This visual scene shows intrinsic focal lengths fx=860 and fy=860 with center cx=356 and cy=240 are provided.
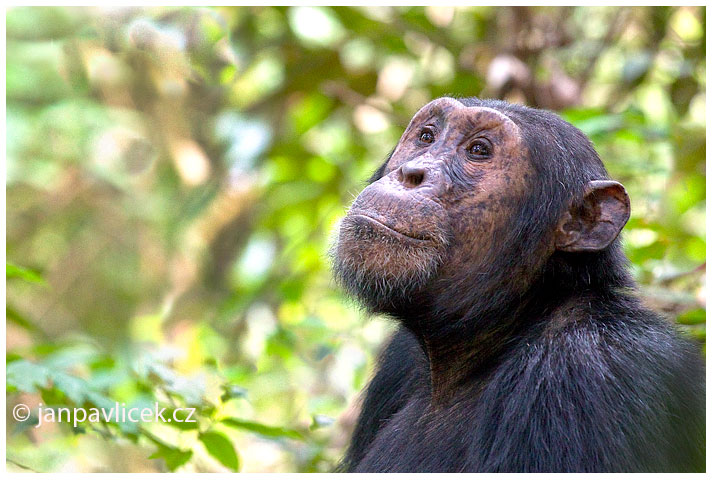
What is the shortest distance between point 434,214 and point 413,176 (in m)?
0.19

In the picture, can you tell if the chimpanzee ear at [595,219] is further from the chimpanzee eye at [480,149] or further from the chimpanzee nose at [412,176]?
the chimpanzee nose at [412,176]

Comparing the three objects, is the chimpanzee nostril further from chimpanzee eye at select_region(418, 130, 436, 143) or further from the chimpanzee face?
chimpanzee eye at select_region(418, 130, 436, 143)

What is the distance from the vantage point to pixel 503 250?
3.39 metres

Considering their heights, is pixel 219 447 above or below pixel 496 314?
below

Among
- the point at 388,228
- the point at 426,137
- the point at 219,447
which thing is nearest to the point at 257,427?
the point at 219,447

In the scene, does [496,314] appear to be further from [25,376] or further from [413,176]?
[25,376]

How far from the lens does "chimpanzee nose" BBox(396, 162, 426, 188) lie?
3434mm

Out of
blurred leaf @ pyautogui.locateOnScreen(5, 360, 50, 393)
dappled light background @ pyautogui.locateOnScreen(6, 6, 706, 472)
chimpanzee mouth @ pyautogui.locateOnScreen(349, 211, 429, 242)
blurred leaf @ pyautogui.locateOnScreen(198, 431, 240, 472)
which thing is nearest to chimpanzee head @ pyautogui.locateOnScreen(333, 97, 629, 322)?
chimpanzee mouth @ pyautogui.locateOnScreen(349, 211, 429, 242)

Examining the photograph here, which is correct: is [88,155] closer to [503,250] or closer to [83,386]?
[83,386]

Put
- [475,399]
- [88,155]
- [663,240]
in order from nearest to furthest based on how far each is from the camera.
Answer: [475,399]
[663,240]
[88,155]

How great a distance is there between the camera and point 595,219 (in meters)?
3.38

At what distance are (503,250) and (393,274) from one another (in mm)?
451
